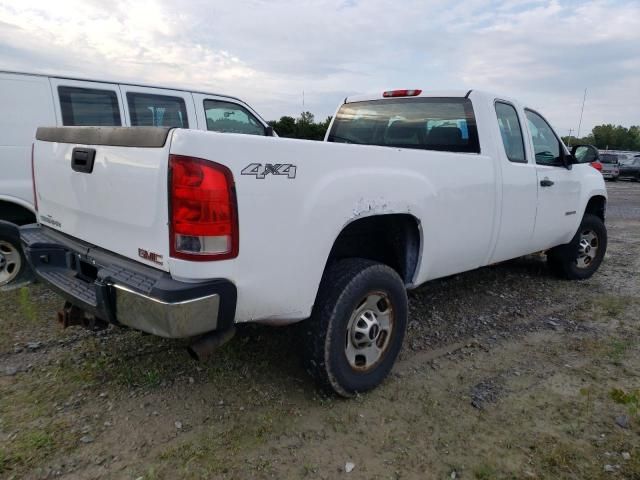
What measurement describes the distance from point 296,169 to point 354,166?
45cm

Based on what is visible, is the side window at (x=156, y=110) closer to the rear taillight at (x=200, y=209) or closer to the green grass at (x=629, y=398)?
the rear taillight at (x=200, y=209)

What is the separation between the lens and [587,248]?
5.66 meters

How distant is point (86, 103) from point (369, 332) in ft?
13.4

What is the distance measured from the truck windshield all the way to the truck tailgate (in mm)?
2498

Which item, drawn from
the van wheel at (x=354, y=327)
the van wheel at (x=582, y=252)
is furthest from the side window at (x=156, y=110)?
the van wheel at (x=582, y=252)

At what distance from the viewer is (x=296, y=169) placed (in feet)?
7.89

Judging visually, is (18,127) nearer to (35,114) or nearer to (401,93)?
(35,114)

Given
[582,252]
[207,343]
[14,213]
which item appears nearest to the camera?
[207,343]

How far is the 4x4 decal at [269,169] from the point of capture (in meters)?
2.24

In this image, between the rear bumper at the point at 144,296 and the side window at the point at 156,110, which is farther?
the side window at the point at 156,110

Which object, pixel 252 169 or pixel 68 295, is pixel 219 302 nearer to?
pixel 252 169

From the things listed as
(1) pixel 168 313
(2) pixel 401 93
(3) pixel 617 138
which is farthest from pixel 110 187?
(3) pixel 617 138

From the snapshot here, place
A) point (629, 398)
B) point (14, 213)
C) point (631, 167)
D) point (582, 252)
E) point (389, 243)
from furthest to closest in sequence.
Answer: point (631, 167), point (582, 252), point (14, 213), point (389, 243), point (629, 398)

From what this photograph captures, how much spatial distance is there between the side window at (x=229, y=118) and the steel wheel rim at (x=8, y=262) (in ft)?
8.58
